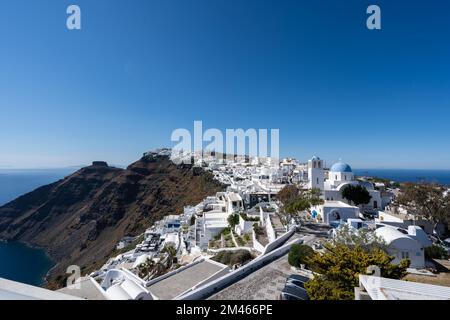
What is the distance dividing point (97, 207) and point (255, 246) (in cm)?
6679

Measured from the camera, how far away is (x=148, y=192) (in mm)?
66562

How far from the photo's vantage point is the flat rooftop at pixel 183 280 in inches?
396

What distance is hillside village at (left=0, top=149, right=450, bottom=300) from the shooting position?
327 inches

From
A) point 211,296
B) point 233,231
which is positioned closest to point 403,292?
point 211,296

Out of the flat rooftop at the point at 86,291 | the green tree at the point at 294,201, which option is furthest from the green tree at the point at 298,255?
the flat rooftop at the point at 86,291

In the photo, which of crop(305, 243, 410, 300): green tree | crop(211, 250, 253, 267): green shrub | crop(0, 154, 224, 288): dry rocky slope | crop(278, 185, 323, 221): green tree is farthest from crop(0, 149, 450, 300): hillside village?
crop(0, 154, 224, 288): dry rocky slope

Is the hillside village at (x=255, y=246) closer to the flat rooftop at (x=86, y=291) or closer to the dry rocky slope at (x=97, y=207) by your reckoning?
the flat rooftop at (x=86, y=291)

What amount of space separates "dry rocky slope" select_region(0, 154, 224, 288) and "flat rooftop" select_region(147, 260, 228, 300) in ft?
111

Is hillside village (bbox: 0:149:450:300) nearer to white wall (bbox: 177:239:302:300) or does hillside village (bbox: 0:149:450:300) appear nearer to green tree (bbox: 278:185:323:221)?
white wall (bbox: 177:239:302:300)

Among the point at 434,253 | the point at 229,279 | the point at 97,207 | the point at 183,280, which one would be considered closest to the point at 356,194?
the point at 434,253

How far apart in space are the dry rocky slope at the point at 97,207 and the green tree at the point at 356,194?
1107 inches

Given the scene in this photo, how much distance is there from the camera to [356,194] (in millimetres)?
21641
